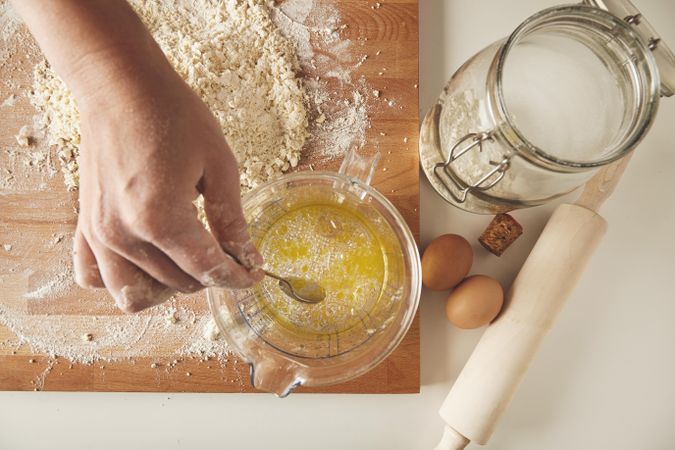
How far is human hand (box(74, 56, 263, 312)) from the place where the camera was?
0.55 meters

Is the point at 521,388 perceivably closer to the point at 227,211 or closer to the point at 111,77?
the point at 227,211

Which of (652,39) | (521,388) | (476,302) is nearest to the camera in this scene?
(652,39)

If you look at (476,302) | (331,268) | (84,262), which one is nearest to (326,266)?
(331,268)

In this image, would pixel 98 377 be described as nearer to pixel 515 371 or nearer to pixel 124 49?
pixel 124 49

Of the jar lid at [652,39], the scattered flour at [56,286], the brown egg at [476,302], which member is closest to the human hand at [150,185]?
the scattered flour at [56,286]

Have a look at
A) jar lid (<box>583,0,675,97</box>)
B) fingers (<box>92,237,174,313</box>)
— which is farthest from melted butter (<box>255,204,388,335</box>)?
jar lid (<box>583,0,675,97</box>)

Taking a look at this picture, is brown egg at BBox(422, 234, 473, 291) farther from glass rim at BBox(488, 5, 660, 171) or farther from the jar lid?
the jar lid

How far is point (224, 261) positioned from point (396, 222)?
0.29 m

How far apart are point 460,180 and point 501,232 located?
121 mm

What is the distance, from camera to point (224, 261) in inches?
22.8

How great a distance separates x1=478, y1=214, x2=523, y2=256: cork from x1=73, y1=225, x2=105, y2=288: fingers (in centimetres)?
57

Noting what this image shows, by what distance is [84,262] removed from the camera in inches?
24.2

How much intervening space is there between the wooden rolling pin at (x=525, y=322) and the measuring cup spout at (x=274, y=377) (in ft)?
0.84

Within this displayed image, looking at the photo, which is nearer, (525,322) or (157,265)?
(157,265)
